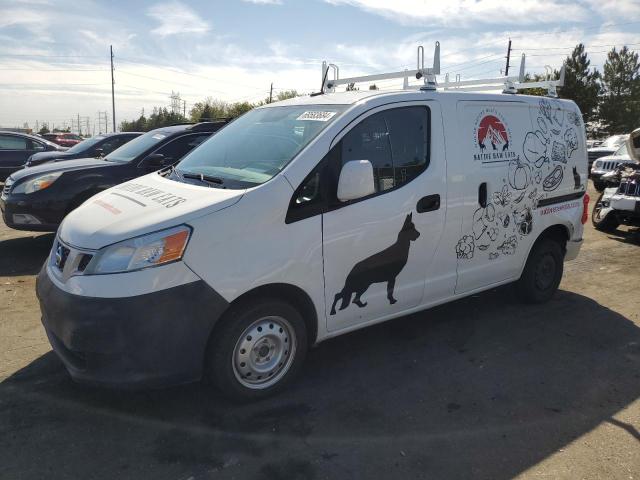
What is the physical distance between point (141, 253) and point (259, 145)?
1306mm

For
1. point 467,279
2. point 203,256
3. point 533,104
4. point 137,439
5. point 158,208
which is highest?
point 533,104

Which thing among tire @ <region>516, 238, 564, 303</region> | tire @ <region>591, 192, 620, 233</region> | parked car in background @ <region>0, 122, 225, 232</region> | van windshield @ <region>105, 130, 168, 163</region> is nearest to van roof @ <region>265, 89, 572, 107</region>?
tire @ <region>516, 238, 564, 303</region>

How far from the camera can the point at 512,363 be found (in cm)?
408

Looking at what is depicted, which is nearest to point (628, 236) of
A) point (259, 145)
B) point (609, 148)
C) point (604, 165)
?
point (604, 165)

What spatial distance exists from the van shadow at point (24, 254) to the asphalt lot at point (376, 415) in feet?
5.32

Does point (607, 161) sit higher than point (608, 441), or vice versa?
point (607, 161)

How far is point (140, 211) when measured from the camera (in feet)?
10.6

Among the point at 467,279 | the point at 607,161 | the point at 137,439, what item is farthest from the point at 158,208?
the point at 607,161

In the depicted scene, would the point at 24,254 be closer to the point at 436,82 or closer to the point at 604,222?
the point at 436,82

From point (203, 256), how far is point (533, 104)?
11.8 ft

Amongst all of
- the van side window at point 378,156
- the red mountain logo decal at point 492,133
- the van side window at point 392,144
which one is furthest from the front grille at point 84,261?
the red mountain logo decal at point 492,133

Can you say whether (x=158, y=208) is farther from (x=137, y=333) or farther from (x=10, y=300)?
(x=10, y=300)

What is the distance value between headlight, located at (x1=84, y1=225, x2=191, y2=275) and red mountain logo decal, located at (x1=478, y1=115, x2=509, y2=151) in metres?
2.67

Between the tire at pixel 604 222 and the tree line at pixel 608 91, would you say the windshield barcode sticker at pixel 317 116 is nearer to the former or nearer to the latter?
the tire at pixel 604 222
